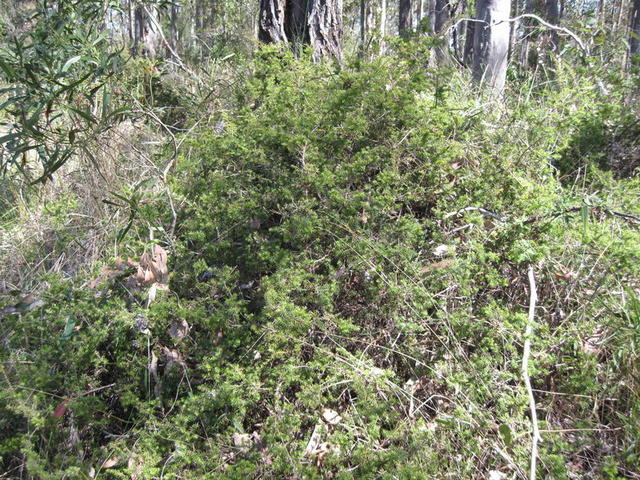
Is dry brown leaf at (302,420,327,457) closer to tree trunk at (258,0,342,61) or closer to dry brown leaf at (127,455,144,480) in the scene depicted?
dry brown leaf at (127,455,144,480)

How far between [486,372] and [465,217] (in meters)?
0.80

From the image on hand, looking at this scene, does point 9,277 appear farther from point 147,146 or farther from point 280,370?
point 280,370

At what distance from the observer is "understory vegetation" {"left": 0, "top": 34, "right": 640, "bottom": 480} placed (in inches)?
75.7

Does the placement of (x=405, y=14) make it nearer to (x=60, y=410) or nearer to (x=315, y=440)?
(x=315, y=440)

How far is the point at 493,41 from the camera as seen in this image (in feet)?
14.3

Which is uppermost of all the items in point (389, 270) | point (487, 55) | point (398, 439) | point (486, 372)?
point (487, 55)

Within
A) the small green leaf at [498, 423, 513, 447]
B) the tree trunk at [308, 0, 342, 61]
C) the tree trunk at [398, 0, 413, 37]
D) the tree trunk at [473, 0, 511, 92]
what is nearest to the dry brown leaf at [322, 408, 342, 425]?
the small green leaf at [498, 423, 513, 447]

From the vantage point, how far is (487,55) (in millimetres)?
4387

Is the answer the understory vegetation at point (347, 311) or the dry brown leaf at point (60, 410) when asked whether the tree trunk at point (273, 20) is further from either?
the dry brown leaf at point (60, 410)

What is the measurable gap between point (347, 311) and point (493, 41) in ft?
10.6

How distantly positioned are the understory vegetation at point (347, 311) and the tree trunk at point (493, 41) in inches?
57.6

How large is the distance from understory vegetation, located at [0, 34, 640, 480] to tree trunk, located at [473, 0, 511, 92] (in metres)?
1.46

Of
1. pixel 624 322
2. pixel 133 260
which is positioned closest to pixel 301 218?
pixel 133 260

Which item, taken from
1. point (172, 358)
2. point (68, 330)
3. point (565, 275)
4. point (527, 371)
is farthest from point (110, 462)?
point (565, 275)
